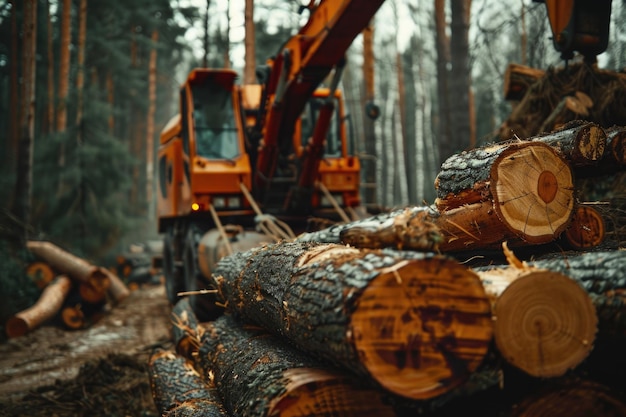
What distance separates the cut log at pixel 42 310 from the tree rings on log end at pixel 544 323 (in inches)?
287

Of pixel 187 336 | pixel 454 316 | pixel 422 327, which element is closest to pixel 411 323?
pixel 422 327

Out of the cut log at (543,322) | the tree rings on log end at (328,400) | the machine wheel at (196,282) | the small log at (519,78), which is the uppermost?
the small log at (519,78)

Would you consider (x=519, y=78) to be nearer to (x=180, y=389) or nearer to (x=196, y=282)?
(x=196, y=282)

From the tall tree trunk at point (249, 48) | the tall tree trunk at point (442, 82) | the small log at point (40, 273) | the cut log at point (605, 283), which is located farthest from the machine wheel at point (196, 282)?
the tall tree trunk at point (249, 48)

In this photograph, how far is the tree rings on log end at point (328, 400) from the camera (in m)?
2.54

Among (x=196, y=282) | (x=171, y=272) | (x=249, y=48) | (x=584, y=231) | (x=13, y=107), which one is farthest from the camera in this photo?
(x=13, y=107)

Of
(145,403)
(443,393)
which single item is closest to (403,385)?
(443,393)

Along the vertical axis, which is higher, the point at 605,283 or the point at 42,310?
the point at 605,283

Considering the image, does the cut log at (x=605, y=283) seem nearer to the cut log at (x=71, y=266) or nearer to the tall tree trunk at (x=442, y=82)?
the cut log at (x=71, y=266)

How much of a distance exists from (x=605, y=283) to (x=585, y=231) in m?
1.31

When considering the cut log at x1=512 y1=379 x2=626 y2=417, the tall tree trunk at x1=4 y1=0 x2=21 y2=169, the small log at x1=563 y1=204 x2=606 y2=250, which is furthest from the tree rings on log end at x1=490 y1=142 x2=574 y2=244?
the tall tree trunk at x1=4 y1=0 x2=21 y2=169

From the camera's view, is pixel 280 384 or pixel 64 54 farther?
pixel 64 54

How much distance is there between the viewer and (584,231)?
12.2 ft

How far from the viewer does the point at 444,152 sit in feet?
36.5
